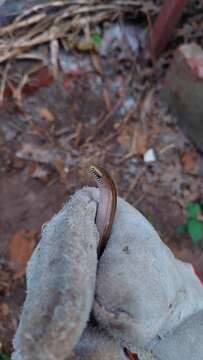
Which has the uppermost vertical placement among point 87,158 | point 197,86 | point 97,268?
point 97,268

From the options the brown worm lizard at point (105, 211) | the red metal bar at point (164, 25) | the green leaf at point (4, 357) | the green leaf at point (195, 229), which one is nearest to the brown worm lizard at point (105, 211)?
the brown worm lizard at point (105, 211)

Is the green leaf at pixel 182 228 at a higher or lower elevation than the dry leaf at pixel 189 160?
lower

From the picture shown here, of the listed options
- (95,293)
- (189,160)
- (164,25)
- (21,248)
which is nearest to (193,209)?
(189,160)

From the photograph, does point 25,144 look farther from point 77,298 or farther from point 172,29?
point 77,298

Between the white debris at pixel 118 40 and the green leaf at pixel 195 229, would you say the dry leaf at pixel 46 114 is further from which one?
the green leaf at pixel 195 229

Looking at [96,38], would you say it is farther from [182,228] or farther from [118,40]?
[182,228]

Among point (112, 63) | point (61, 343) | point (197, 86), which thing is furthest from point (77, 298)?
point (112, 63)
